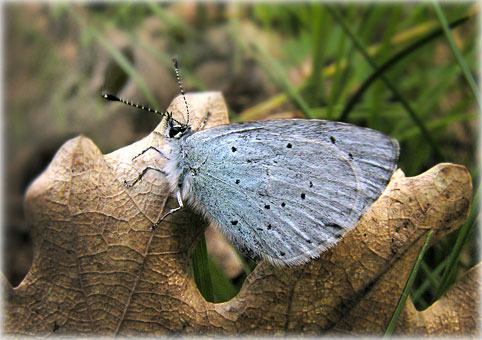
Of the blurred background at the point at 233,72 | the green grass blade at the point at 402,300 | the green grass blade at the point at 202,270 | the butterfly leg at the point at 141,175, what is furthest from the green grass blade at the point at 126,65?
the green grass blade at the point at 402,300

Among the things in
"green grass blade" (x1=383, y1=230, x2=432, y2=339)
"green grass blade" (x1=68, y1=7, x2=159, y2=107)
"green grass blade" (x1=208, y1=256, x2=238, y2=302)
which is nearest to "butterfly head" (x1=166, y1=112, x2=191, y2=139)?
"green grass blade" (x1=208, y1=256, x2=238, y2=302)

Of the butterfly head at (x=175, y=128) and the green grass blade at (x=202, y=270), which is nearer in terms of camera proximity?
the green grass blade at (x=202, y=270)

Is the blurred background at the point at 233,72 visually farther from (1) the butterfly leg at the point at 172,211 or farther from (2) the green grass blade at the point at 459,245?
(2) the green grass blade at the point at 459,245

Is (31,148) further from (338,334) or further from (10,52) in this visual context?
(338,334)

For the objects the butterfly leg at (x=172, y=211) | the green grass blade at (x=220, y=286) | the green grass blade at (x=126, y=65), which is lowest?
the green grass blade at (x=220, y=286)

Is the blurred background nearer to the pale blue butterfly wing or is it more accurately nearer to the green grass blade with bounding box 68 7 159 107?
the green grass blade with bounding box 68 7 159 107

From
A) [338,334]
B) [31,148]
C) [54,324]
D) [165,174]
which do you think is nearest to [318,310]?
[338,334]

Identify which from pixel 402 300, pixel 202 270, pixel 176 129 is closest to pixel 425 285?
pixel 402 300
